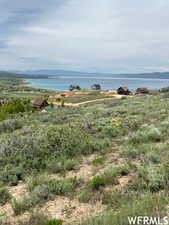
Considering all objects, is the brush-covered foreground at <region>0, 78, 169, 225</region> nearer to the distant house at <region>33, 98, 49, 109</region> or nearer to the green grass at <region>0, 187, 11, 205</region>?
the green grass at <region>0, 187, 11, 205</region>

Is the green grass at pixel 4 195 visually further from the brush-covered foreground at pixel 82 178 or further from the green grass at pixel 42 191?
the green grass at pixel 42 191

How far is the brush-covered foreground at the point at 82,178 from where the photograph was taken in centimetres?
438

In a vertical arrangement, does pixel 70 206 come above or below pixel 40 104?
below

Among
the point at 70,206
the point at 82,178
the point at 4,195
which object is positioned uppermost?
the point at 82,178

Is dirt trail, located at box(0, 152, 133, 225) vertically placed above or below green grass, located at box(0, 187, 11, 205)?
above

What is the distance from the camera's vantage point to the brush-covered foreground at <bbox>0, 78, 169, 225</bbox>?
438cm

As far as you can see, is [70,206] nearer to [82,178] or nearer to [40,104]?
[82,178]

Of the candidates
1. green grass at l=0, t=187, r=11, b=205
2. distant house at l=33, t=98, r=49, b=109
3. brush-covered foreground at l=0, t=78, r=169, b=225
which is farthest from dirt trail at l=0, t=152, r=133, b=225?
distant house at l=33, t=98, r=49, b=109

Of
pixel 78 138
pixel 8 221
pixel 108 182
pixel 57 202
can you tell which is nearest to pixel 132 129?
pixel 78 138

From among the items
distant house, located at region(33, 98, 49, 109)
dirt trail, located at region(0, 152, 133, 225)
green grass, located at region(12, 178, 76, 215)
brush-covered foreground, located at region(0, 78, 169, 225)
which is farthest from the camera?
distant house, located at region(33, 98, 49, 109)

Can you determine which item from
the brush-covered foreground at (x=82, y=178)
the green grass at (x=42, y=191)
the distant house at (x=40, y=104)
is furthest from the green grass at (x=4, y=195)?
the distant house at (x=40, y=104)

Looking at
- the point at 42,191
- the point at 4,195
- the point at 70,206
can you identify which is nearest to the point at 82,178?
the point at 42,191

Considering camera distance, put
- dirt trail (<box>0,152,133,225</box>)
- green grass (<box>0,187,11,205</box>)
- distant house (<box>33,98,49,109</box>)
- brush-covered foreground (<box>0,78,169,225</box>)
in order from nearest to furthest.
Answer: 1. brush-covered foreground (<box>0,78,169,225</box>)
2. dirt trail (<box>0,152,133,225</box>)
3. green grass (<box>0,187,11,205</box>)
4. distant house (<box>33,98,49,109</box>)

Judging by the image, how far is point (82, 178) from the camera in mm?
6168
